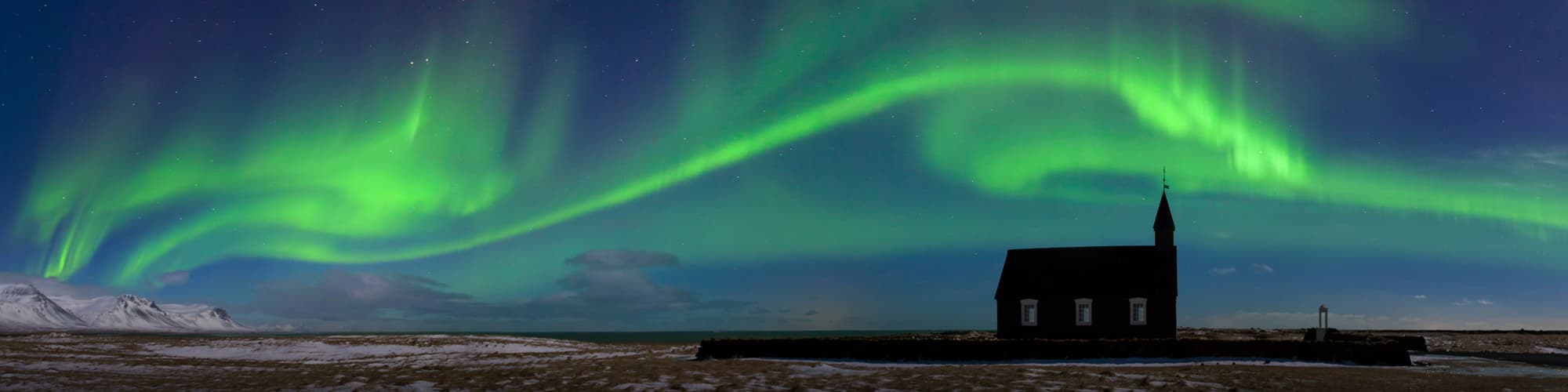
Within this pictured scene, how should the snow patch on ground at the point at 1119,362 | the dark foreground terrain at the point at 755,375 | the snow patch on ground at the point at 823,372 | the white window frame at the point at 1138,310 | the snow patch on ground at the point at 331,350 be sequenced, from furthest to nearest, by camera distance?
the snow patch on ground at the point at 331,350 → the white window frame at the point at 1138,310 → the snow patch on ground at the point at 1119,362 → the snow patch on ground at the point at 823,372 → the dark foreground terrain at the point at 755,375

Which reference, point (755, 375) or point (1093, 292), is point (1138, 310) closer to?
point (1093, 292)

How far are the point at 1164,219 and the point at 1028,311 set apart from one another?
10.1 meters

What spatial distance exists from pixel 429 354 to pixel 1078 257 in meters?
39.2

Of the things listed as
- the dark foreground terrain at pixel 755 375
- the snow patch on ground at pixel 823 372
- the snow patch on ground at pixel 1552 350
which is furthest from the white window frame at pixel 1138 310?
the snow patch on ground at pixel 823 372

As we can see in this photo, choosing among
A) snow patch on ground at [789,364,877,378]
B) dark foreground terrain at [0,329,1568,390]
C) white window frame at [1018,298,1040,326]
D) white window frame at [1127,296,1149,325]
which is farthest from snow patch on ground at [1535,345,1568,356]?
snow patch on ground at [789,364,877,378]

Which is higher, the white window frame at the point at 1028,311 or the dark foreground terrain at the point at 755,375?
the white window frame at the point at 1028,311

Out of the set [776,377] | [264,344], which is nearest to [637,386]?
[776,377]

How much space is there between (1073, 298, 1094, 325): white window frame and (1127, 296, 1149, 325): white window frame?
6.72ft

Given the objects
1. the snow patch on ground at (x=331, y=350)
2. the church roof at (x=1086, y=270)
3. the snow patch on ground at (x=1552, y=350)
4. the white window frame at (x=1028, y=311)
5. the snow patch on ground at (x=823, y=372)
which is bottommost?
the snow patch on ground at (x=331, y=350)

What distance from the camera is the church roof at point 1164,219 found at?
204 ft

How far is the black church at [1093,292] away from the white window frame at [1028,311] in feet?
0.15

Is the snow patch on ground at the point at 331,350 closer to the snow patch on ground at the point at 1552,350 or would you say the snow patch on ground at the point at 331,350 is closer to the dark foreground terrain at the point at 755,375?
the dark foreground terrain at the point at 755,375

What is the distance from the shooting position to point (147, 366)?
149ft

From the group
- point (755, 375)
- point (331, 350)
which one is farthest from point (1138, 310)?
point (331, 350)
